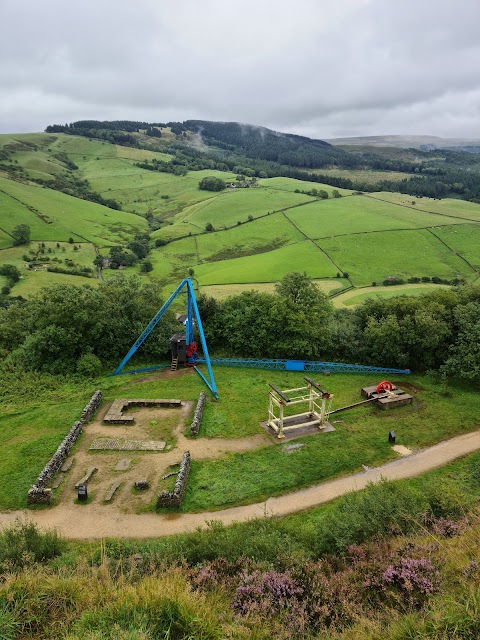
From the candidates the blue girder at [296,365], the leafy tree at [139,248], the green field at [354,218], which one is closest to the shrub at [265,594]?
the blue girder at [296,365]

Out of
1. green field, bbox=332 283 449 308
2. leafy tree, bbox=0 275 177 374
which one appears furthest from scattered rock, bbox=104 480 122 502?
green field, bbox=332 283 449 308

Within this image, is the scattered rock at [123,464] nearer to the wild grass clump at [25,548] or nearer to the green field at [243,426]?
the green field at [243,426]

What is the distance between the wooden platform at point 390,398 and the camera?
28641 mm

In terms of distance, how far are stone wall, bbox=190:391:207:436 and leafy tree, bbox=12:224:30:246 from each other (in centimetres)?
8482

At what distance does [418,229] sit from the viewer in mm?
92562

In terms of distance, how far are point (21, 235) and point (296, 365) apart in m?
86.2

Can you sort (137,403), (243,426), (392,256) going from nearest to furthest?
(243,426) < (137,403) < (392,256)

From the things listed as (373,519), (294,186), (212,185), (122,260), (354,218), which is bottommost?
(122,260)

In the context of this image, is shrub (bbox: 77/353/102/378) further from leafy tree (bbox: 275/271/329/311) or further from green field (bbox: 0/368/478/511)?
leafy tree (bbox: 275/271/329/311)

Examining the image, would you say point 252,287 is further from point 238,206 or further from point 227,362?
point 238,206

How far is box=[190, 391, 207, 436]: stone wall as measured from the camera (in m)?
25.5

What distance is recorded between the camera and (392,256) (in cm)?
8156

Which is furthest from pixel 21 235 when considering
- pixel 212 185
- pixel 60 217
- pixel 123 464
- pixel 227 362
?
pixel 123 464

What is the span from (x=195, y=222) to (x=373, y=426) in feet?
336
